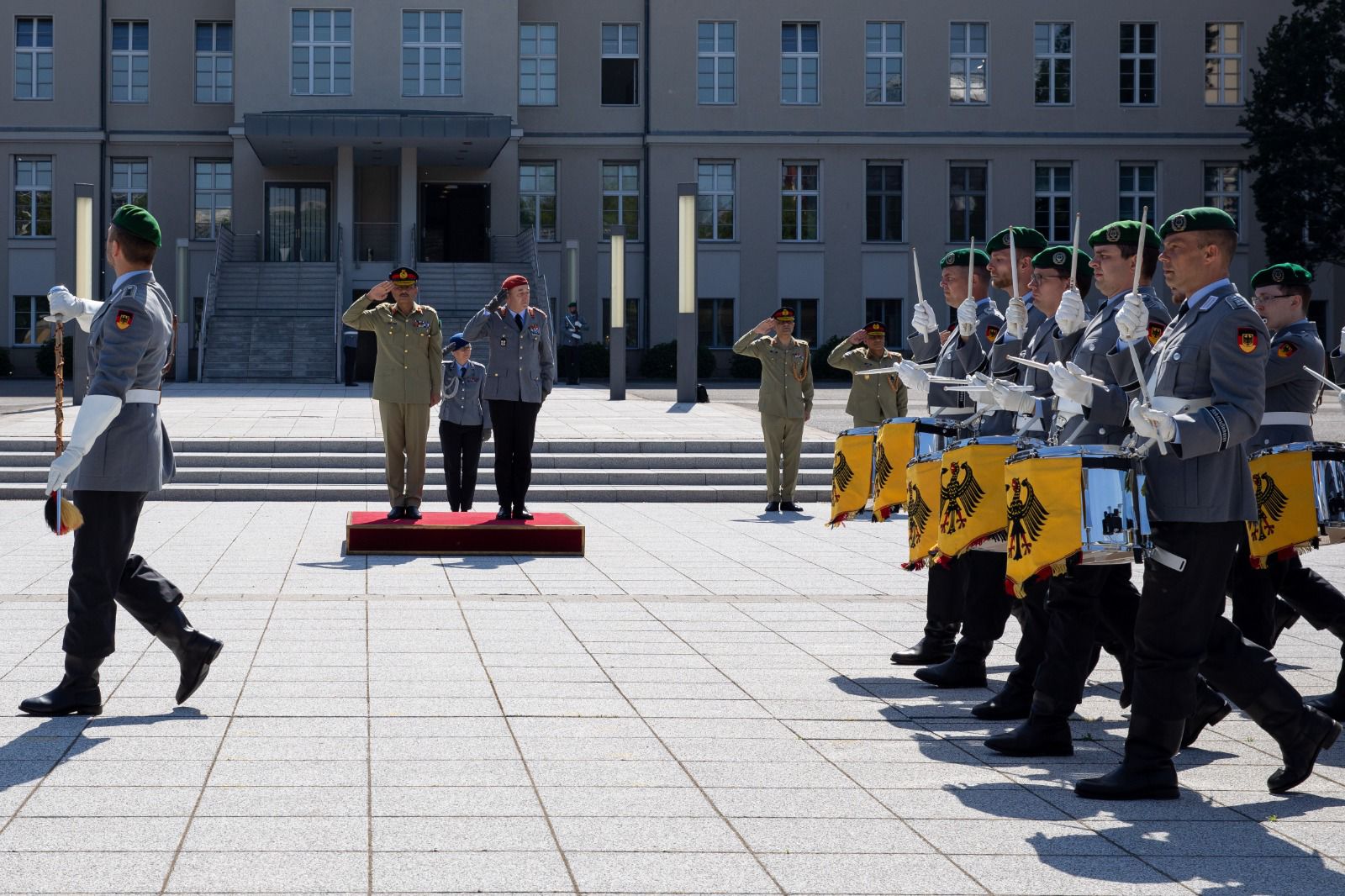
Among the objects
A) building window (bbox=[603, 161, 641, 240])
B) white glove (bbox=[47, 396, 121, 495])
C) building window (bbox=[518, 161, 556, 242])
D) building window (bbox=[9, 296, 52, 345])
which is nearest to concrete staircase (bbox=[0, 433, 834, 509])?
white glove (bbox=[47, 396, 121, 495])

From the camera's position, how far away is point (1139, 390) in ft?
18.6

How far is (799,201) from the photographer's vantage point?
45.5 meters

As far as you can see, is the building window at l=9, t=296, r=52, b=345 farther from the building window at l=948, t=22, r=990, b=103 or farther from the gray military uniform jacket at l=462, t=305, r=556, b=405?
the gray military uniform jacket at l=462, t=305, r=556, b=405

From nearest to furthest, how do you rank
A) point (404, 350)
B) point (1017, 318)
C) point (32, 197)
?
point (1017, 318) < point (404, 350) < point (32, 197)

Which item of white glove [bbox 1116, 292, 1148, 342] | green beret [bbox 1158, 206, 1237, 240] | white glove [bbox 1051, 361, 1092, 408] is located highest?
green beret [bbox 1158, 206, 1237, 240]

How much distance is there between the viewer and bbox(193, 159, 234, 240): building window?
44.9 meters

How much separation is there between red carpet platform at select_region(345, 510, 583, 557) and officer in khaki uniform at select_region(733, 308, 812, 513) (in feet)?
14.2

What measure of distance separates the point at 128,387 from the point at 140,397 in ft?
0.34

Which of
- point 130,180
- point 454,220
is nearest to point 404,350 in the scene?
point 454,220

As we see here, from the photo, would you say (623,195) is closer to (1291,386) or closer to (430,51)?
(430,51)

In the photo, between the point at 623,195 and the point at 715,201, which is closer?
the point at 715,201

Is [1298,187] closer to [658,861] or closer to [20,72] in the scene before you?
[20,72]

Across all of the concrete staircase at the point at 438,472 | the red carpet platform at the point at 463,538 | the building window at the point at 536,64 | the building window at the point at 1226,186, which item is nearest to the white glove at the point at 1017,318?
the red carpet platform at the point at 463,538

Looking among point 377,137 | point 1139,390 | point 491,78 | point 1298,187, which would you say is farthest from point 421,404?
point 1298,187
